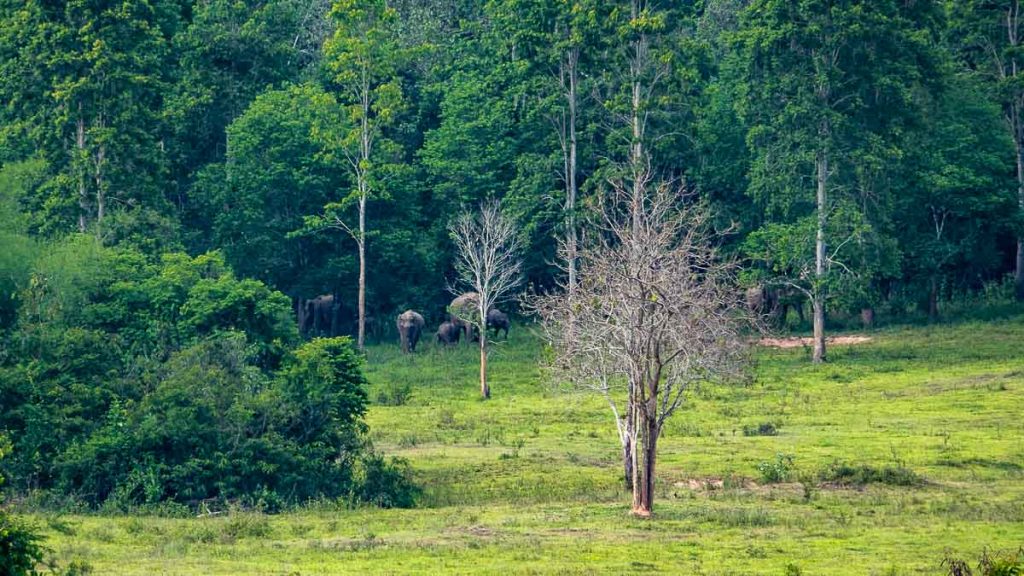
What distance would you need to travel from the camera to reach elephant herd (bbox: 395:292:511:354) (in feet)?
208

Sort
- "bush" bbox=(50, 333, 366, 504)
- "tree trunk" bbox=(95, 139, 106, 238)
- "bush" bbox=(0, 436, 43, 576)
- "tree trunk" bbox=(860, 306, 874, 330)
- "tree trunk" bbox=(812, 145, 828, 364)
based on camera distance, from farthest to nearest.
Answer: "tree trunk" bbox=(860, 306, 874, 330) → "tree trunk" bbox=(812, 145, 828, 364) → "tree trunk" bbox=(95, 139, 106, 238) → "bush" bbox=(50, 333, 366, 504) → "bush" bbox=(0, 436, 43, 576)

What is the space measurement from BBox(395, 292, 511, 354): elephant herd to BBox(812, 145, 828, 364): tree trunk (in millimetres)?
12584

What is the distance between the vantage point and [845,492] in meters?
36.1

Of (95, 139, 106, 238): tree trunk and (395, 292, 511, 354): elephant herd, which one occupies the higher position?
(95, 139, 106, 238): tree trunk

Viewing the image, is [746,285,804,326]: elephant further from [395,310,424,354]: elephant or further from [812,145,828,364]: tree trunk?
[395,310,424,354]: elephant

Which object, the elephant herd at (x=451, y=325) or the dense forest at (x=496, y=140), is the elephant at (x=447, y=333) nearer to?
the elephant herd at (x=451, y=325)

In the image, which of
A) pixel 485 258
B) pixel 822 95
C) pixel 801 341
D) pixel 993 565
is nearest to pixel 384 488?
pixel 993 565

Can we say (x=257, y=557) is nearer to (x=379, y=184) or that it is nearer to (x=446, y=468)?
(x=446, y=468)

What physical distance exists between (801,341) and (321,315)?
1887 cm

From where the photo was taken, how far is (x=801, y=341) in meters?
61.5

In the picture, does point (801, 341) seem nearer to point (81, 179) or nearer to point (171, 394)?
point (81, 179)

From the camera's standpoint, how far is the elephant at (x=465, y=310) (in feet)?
200

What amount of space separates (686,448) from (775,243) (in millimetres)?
18189

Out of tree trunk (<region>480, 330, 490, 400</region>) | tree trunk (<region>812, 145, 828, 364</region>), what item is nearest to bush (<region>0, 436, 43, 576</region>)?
tree trunk (<region>480, 330, 490, 400</region>)
